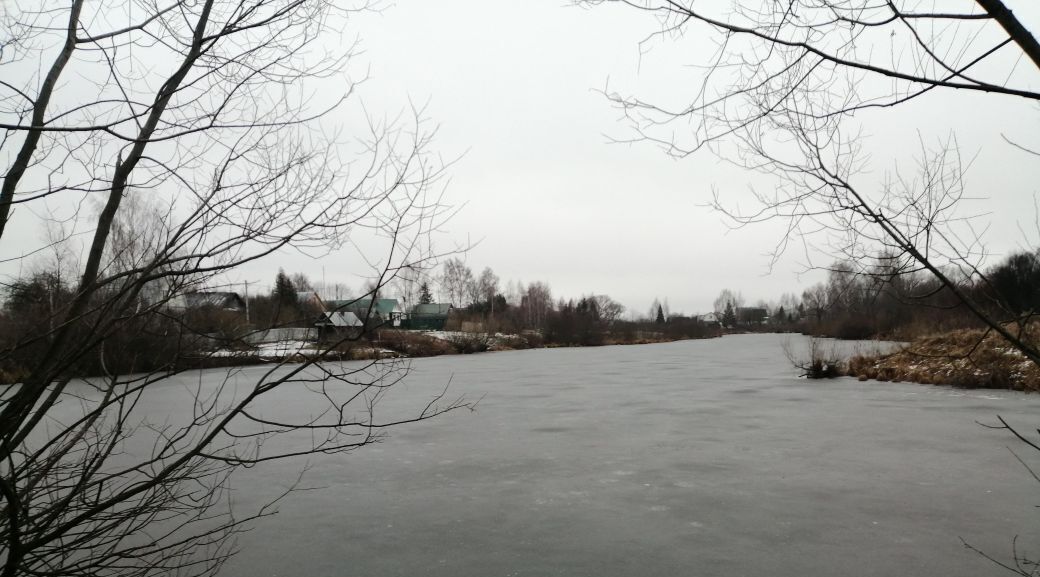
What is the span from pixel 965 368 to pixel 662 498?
431 inches

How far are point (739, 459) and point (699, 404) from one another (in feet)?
14.2

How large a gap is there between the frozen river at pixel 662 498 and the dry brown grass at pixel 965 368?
3005 mm

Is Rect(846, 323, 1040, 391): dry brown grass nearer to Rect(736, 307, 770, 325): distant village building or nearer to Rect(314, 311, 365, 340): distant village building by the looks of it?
Rect(314, 311, 365, 340): distant village building

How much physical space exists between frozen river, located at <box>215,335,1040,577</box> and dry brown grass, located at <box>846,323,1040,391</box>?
3.00 metres

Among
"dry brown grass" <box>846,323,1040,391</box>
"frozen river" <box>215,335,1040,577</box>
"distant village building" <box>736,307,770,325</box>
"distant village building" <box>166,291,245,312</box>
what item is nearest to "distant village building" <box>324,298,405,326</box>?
"distant village building" <box>166,291,245,312</box>

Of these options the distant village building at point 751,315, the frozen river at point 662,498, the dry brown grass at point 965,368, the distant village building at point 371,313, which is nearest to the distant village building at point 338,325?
the distant village building at point 371,313

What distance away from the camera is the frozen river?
3.93m

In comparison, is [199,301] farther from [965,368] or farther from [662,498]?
[965,368]

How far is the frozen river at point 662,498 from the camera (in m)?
3.93

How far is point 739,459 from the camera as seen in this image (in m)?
6.58

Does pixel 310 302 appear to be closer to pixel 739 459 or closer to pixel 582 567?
pixel 582 567

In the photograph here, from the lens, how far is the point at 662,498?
5.17m

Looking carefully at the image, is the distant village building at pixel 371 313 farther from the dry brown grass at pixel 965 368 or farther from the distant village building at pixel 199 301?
the dry brown grass at pixel 965 368

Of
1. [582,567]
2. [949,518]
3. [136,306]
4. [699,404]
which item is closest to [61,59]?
[136,306]
